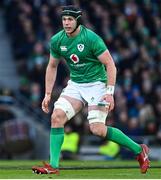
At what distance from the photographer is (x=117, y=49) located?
81.3ft

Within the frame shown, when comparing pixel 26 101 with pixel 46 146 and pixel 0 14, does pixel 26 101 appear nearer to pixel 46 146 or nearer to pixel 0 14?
pixel 46 146

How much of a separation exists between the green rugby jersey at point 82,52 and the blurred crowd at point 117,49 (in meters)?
9.75

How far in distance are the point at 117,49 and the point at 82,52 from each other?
12610mm

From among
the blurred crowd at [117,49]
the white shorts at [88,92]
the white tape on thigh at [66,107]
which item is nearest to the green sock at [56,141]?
A: the white tape on thigh at [66,107]

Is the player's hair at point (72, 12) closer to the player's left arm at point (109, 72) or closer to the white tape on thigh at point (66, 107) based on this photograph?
the player's left arm at point (109, 72)

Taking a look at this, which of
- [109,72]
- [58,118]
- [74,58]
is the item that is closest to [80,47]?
[74,58]

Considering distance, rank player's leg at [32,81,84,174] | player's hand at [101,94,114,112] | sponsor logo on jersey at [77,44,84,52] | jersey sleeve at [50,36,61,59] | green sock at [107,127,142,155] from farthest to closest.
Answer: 1. green sock at [107,127,142,155]
2. jersey sleeve at [50,36,61,59]
3. sponsor logo on jersey at [77,44,84,52]
4. player's leg at [32,81,84,174]
5. player's hand at [101,94,114,112]

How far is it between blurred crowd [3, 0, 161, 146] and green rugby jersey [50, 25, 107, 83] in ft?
32.0

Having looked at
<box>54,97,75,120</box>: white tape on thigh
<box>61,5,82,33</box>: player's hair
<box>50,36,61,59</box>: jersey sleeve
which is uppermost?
<box>61,5,82,33</box>: player's hair

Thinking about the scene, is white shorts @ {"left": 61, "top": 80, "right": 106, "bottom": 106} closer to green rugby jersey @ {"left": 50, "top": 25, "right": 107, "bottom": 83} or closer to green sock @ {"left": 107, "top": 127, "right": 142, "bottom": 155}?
green rugby jersey @ {"left": 50, "top": 25, "right": 107, "bottom": 83}

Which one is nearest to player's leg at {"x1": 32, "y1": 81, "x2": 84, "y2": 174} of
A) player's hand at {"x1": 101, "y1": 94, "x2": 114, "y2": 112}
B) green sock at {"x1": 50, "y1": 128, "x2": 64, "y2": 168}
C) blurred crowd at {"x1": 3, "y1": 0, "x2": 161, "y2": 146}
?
green sock at {"x1": 50, "y1": 128, "x2": 64, "y2": 168}

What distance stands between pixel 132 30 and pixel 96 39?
536 inches

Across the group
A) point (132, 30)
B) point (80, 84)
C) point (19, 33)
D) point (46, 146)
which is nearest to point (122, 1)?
point (132, 30)

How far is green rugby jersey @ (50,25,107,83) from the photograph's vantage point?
12.1m
